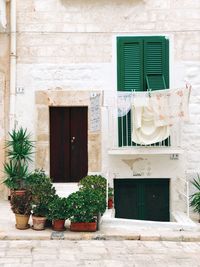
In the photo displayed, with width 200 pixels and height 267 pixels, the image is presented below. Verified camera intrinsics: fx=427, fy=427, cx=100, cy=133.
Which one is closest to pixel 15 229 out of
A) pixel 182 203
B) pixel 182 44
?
pixel 182 203

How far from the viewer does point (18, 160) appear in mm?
10336

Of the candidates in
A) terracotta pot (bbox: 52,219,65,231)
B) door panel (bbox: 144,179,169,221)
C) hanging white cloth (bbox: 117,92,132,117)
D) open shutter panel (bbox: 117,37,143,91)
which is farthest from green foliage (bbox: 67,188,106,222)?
open shutter panel (bbox: 117,37,143,91)

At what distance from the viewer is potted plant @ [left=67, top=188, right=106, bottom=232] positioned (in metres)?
7.77

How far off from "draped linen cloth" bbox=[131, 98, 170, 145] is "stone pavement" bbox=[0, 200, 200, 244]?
2.20 meters

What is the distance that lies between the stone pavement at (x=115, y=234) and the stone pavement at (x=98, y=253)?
0.42 ft

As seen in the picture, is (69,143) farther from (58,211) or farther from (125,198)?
(58,211)

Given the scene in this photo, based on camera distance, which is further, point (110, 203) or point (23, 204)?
point (110, 203)

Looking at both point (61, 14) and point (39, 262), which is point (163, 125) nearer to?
point (61, 14)

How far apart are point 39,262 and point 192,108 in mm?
6005

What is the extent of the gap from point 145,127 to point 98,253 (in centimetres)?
394

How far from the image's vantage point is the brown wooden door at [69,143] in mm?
10867

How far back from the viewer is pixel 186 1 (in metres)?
10.8

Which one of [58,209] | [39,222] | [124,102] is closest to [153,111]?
[124,102]

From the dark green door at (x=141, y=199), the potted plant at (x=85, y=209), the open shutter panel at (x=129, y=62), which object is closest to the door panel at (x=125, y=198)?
the dark green door at (x=141, y=199)
